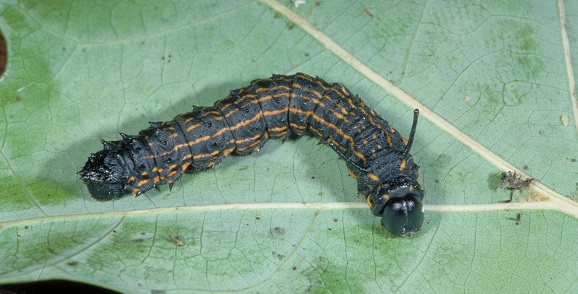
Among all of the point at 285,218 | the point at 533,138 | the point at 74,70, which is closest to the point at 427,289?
the point at 285,218

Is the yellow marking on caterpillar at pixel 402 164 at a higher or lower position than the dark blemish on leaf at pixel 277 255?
higher

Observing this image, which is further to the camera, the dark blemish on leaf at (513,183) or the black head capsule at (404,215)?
the dark blemish on leaf at (513,183)

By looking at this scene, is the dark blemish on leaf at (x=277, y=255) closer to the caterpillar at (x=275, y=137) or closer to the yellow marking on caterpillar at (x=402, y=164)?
the caterpillar at (x=275, y=137)

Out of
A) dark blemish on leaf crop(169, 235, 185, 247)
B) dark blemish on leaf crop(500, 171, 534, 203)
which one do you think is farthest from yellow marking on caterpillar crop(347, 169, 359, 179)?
dark blemish on leaf crop(169, 235, 185, 247)

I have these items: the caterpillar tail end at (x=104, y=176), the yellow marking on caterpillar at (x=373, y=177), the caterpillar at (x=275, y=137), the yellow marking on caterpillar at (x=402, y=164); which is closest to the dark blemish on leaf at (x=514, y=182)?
the caterpillar at (x=275, y=137)

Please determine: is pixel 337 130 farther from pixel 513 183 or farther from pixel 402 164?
pixel 513 183

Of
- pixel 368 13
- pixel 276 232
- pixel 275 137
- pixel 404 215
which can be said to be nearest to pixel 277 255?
pixel 276 232

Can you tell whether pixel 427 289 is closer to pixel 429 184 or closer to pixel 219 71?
pixel 429 184

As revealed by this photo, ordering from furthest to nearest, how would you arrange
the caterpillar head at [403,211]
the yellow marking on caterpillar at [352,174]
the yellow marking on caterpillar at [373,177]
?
the yellow marking on caterpillar at [352,174] < the yellow marking on caterpillar at [373,177] < the caterpillar head at [403,211]
